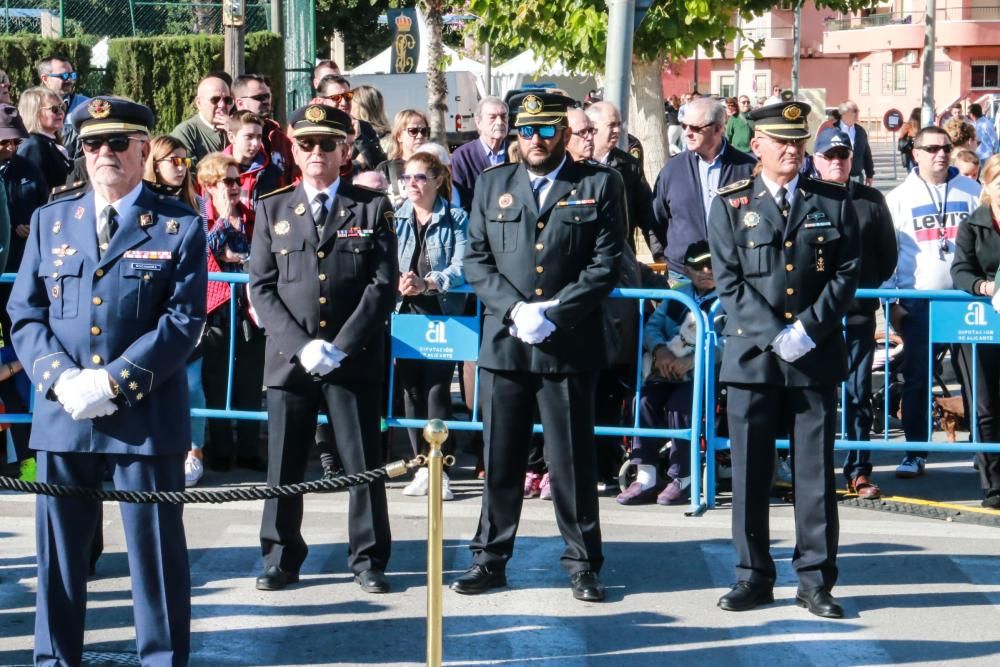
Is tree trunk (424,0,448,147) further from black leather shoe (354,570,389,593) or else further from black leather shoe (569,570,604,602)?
black leather shoe (569,570,604,602)

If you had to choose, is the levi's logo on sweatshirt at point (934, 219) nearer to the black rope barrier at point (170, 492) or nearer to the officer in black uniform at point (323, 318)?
the officer in black uniform at point (323, 318)

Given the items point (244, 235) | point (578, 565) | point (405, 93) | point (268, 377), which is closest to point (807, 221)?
point (578, 565)

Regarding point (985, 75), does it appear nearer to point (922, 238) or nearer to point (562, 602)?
point (922, 238)

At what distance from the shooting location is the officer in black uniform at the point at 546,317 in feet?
22.8

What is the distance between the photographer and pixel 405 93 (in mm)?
32344

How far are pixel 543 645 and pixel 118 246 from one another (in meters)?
2.35

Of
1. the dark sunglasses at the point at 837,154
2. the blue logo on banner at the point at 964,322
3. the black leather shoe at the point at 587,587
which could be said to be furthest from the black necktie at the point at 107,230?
the blue logo on banner at the point at 964,322

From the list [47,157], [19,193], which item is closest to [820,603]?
[19,193]

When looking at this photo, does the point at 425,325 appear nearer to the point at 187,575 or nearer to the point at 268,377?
the point at 268,377

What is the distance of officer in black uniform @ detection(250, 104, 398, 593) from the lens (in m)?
6.98

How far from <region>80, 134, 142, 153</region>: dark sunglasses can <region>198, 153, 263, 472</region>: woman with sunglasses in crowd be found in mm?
3655

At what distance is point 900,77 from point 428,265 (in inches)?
2691

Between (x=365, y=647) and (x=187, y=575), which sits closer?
→ (x=187, y=575)

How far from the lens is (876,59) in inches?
2938
